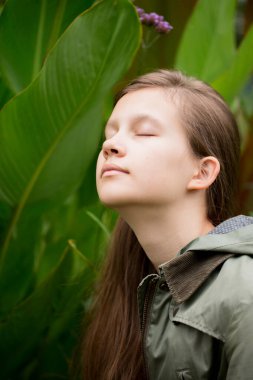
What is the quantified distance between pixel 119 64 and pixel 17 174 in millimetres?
330

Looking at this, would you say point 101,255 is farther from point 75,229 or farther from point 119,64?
point 119,64

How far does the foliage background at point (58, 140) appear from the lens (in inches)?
59.6

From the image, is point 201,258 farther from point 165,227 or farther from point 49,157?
point 49,157

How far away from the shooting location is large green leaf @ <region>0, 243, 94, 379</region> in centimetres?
164

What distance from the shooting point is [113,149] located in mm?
1269

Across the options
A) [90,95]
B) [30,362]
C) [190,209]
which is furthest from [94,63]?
[30,362]

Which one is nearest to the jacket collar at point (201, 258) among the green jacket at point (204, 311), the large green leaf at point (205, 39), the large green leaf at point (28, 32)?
the green jacket at point (204, 311)

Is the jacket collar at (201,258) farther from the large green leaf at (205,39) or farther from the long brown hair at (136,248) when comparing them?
the large green leaf at (205,39)

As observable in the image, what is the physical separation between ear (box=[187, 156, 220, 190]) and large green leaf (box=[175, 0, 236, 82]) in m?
0.77

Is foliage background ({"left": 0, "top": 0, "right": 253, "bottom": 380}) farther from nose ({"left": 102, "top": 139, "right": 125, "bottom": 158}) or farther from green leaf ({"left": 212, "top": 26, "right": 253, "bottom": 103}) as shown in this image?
nose ({"left": 102, "top": 139, "right": 125, "bottom": 158})

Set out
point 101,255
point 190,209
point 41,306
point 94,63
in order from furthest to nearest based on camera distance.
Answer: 1. point 101,255
2. point 41,306
3. point 94,63
4. point 190,209

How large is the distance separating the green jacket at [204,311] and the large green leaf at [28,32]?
0.70m

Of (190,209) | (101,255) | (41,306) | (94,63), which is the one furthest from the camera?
(101,255)

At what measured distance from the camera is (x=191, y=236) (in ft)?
4.32
